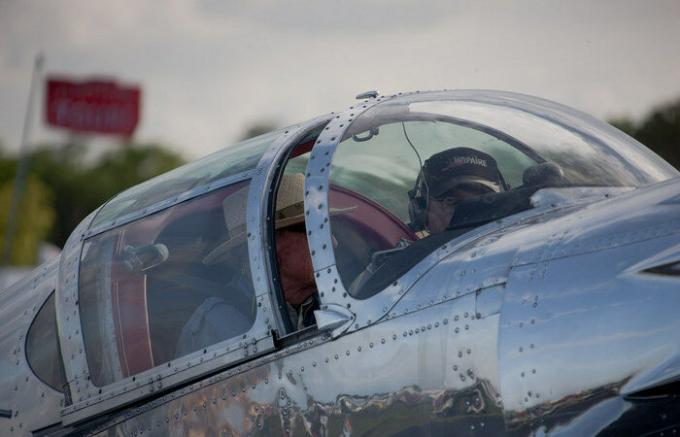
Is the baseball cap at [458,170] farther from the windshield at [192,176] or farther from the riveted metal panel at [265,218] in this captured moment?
the windshield at [192,176]

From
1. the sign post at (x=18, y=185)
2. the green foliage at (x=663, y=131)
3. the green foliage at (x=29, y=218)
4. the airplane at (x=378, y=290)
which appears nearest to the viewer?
the airplane at (x=378, y=290)

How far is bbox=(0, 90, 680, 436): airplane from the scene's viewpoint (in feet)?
10.2

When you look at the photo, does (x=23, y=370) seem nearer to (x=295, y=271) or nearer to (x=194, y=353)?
(x=194, y=353)

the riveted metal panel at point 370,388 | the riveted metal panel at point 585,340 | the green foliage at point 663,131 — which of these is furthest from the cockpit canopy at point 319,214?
the green foliage at point 663,131

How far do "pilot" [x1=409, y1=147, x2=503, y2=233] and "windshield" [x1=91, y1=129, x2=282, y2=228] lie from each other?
0.74m

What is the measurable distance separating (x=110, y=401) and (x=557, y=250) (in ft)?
6.63

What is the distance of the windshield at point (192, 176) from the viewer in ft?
14.4

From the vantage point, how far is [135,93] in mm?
23984

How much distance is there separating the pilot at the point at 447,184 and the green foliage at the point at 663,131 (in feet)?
72.1

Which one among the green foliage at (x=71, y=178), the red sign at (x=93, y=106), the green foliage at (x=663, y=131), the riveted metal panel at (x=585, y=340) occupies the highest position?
the green foliage at (x=71, y=178)

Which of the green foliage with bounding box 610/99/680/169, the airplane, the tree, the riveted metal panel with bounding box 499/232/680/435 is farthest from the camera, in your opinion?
the tree

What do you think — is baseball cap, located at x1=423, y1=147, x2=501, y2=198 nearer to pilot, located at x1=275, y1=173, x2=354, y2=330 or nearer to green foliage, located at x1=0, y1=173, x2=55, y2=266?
pilot, located at x1=275, y1=173, x2=354, y2=330

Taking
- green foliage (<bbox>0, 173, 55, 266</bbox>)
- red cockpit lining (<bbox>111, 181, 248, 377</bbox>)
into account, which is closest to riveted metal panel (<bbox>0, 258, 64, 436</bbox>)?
red cockpit lining (<bbox>111, 181, 248, 377</bbox>)

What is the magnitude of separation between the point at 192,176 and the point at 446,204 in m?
1.26
